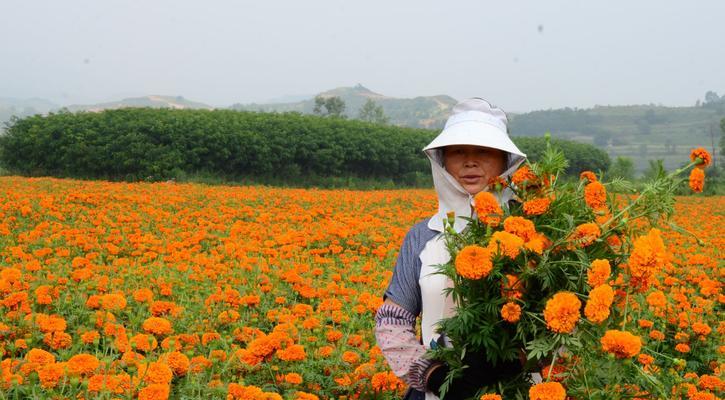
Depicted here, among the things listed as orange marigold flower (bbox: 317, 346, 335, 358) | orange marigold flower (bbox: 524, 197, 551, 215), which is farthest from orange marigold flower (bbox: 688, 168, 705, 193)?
orange marigold flower (bbox: 317, 346, 335, 358)

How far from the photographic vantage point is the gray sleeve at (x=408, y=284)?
6.54ft

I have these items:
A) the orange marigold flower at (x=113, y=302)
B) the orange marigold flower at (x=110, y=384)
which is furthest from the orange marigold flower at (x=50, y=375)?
the orange marigold flower at (x=113, y=302)

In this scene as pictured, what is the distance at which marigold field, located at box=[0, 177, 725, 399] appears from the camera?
7.97ft

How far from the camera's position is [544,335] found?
1.42 m

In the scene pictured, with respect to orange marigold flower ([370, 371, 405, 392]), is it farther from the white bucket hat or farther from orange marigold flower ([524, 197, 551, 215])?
orange marigold flower ([524, 197, 551, 215])

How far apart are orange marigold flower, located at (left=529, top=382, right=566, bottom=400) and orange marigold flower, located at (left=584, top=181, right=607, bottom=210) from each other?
47 centimetres

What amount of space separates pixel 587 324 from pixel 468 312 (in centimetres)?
27

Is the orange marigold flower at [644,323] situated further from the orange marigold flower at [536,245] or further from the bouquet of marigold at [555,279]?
the orange marigold flower at [536,245]

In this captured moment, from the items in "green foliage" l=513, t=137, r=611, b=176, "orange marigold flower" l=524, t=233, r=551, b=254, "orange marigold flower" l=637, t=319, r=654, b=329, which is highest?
"orange marigold flower" l=524, t=233, r=551, b=254

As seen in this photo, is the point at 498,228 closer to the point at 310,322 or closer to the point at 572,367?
the point at 572,367

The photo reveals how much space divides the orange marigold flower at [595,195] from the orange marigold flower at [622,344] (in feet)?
1.16

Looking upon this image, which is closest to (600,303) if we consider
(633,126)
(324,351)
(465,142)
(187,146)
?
(465,142)

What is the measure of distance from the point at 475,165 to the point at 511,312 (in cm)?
70

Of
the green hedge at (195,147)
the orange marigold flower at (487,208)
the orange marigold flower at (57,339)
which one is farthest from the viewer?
the green hedge at (195,147)
